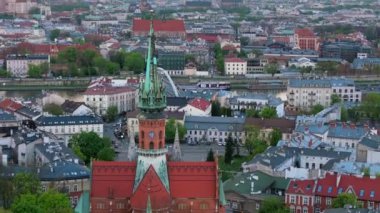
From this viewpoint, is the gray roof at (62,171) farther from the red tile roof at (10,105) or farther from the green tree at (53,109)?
the green tree at (53,109)

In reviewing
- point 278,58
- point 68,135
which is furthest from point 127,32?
point 68,135

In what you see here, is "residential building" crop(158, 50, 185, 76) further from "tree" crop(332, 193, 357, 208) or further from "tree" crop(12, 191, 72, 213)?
"tree" crop(12, 191, 72, 213)

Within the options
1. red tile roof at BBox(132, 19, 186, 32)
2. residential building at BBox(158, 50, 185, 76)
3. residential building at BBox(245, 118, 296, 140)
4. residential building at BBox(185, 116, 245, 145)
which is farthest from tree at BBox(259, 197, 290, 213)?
red tile roof at BBox(132, 19, 186, 32)

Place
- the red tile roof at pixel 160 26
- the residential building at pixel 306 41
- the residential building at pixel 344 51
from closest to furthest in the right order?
the residential building at pixel 344 51 → the residential building at pixel 306 41 → the red tile roof at pixel 160 26

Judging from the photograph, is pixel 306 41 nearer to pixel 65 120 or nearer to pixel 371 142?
pixel 65 120

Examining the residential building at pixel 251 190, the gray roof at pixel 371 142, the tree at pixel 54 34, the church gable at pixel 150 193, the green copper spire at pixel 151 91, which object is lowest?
the tree at pixel 54 34

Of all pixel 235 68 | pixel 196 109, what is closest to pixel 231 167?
pixel 196 109

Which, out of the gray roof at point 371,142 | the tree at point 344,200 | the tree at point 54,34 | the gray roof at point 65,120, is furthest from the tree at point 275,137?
the tree at point 54,34
